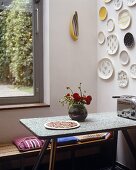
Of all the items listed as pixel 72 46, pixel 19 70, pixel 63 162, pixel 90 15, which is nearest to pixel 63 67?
pixel 72 46

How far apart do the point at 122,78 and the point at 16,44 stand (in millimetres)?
1244

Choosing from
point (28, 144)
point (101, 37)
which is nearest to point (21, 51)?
point (101, 37)

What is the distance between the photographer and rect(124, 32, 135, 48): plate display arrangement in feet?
9.11

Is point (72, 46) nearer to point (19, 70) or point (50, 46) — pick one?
point (50, 46)

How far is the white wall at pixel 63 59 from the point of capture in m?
2.98

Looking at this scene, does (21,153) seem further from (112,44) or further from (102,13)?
(102,13)

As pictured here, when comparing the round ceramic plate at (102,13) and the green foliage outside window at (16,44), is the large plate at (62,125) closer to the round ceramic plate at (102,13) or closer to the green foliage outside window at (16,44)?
the green foliage outside window at (16,44)

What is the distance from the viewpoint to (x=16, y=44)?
10.1 ft

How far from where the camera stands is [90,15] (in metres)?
3.28

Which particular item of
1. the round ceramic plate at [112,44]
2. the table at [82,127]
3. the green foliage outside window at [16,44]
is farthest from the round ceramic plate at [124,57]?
the green foliage outside window at [16,44]

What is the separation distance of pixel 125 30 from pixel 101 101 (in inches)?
35.8

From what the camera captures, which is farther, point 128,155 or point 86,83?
Answer: point 86,83

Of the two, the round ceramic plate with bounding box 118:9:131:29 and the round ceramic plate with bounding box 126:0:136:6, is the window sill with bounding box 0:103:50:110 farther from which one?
the round ceramic plate with bounding box 126:0:136:6

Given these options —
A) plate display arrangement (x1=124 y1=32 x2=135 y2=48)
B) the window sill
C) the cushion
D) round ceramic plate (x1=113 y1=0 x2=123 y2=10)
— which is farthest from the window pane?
plate display arrangement (x1=124 y1=32 x2=135 y2=48)
